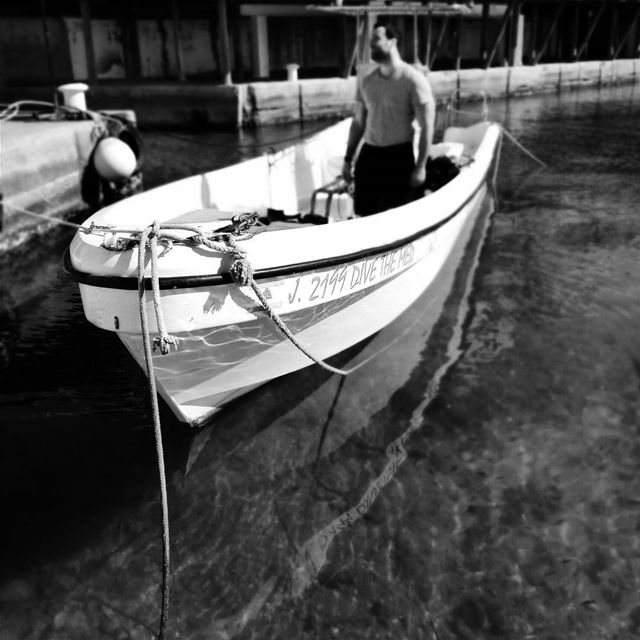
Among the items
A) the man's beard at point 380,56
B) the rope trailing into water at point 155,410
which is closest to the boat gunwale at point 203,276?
the rope trailing into water at point 155,410

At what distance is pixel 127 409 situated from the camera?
474 centimetres

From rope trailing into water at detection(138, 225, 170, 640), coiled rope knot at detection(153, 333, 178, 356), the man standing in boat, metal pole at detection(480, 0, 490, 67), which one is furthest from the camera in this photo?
metal pole at detection(480, 0, 490, 67)

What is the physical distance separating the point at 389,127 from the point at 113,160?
536 centimetres

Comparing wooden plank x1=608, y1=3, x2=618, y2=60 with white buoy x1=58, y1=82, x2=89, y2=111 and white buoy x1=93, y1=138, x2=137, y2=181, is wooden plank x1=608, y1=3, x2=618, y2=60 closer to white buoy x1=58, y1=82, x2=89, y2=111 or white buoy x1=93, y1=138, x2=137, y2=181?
white buoy x1=58, y1=82, x2=89, y2=111

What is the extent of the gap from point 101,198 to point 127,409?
592cm

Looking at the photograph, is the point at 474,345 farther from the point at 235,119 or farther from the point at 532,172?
the point at 235,119

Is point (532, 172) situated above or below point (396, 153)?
below

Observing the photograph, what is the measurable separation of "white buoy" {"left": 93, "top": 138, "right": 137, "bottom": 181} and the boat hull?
18.8 ft

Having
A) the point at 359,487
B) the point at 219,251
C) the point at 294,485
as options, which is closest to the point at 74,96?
the point at 219,251

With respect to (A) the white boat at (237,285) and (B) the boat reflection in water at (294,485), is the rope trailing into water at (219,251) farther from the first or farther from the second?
(B) the boat reflection in water at (294,485)

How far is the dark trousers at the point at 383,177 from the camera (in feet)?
17.7

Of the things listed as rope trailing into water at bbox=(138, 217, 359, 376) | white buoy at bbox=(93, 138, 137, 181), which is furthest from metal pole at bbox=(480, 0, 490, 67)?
rope trailing into water at bbox=(138, 217, 359, 376)

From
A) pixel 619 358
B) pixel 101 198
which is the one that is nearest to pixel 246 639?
pixel 619 358

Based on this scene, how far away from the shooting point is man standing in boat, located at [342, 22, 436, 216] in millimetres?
4957
